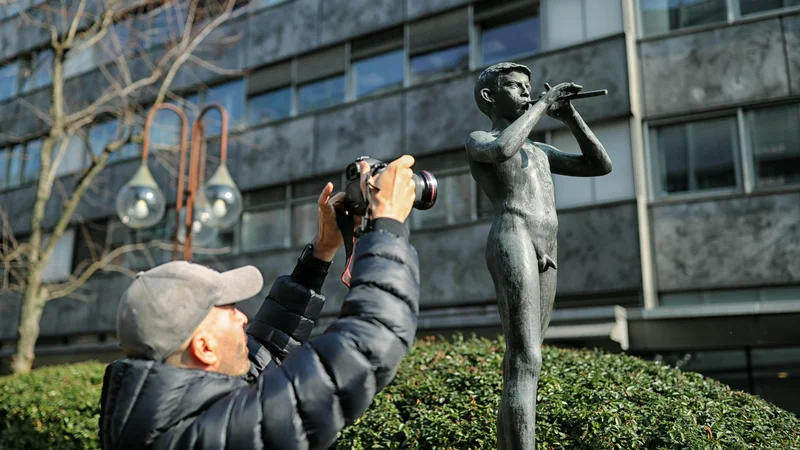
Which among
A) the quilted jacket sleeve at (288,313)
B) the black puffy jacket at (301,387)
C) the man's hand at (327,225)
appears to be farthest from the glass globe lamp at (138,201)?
the black puffy jacket at (301,387)

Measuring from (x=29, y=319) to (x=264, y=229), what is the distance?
6.91 meters

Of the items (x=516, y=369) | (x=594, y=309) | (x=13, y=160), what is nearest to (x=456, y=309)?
(x=594, y=309)

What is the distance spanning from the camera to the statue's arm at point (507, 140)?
3947 mm

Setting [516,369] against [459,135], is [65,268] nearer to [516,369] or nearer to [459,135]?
[459,135]

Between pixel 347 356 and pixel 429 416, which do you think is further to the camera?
pixel 429 416

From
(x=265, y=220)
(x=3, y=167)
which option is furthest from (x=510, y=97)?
(x=3, y=167)

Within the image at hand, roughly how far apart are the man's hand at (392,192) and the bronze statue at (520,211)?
5.89ft

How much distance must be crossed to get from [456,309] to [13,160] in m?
17.3

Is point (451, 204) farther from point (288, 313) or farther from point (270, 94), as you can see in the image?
point (288, 313)

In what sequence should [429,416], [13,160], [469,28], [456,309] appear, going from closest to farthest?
[429,416] < [456,309] < [469,28] < [13,160]

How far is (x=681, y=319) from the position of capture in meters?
13.4

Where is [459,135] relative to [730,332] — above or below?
above

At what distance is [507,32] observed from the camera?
16.4 m

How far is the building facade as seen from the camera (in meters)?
13.4
